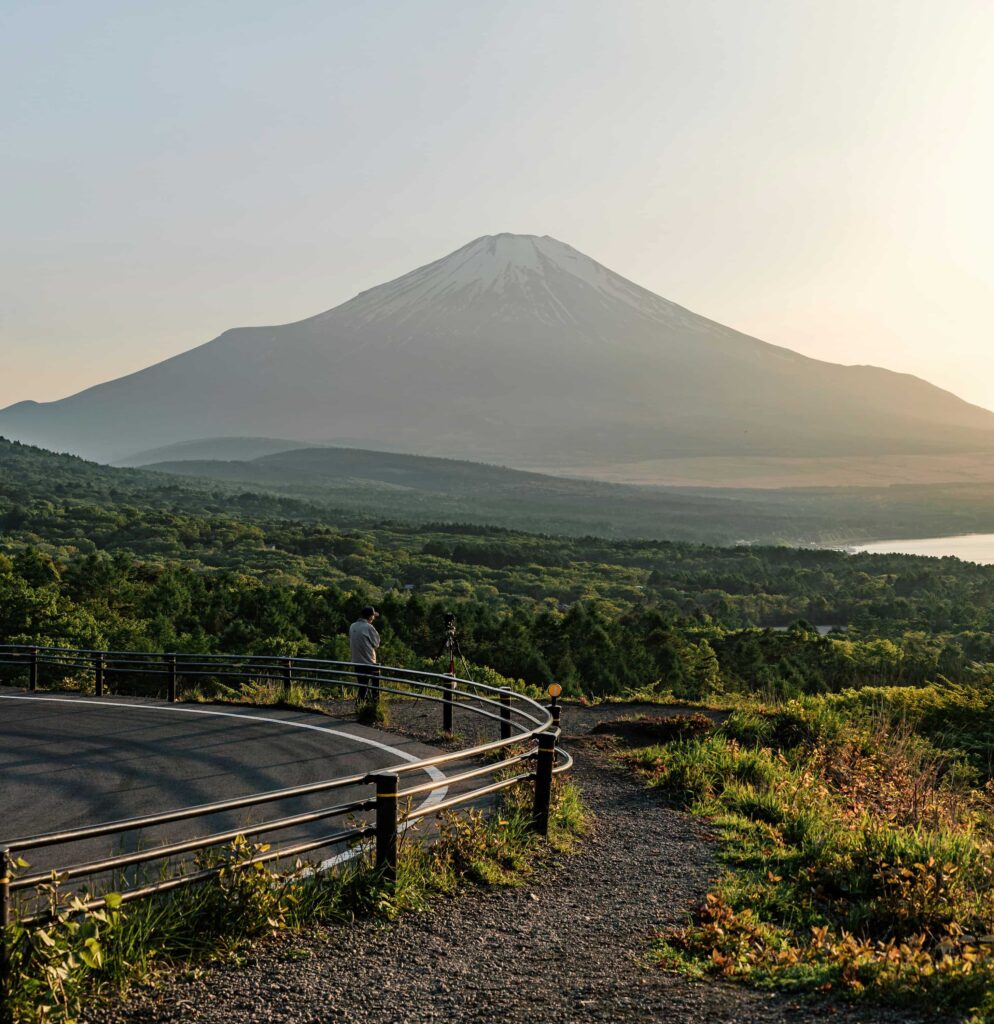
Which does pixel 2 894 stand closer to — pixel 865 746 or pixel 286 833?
pixel 286 833

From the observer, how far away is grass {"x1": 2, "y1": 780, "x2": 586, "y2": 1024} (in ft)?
18.2

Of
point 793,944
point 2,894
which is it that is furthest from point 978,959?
point 2,894

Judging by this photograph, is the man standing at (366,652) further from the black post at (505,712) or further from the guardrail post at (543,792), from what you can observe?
the guardrail post at (543,792)

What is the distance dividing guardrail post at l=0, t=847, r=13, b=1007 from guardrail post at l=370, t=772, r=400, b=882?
8.79 feet

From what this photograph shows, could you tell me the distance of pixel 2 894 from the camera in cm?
554

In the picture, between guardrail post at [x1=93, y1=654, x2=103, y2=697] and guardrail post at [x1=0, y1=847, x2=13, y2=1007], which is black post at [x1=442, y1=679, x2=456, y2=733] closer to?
guardrail post at [x1=93, y1=654, x2=103, y2=697]

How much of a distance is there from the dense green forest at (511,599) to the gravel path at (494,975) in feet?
81.3

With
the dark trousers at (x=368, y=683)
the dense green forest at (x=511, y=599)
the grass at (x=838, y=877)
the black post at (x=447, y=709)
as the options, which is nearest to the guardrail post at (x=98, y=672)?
the dark trousers at (x=368, y=683)

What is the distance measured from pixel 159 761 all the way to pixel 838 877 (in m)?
8.77

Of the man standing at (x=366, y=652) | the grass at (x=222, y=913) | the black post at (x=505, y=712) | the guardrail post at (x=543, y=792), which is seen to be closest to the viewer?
the grass at (x=222, y=913)

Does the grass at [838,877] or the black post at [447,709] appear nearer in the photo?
the grass at [838,877]

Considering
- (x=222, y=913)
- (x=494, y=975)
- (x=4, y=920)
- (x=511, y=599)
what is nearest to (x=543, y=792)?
(x=494, y=975)

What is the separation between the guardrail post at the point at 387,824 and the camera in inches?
305

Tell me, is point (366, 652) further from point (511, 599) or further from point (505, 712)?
point (511, 599)
